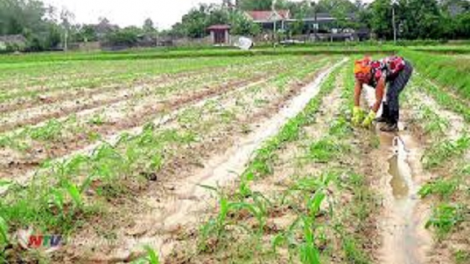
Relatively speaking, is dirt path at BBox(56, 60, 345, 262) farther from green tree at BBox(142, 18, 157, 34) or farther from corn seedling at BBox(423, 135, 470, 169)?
green tree at BBox(142, 18, 157, 34)

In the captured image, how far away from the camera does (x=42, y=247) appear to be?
362cm

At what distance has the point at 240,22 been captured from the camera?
228ft

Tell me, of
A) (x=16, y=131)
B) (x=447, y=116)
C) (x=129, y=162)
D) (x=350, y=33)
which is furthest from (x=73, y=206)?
(x=350, y=33)

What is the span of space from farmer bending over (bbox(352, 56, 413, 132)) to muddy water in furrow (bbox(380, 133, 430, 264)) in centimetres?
125

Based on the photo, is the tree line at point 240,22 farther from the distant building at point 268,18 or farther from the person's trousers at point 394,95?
the person's trousers at point 394,95

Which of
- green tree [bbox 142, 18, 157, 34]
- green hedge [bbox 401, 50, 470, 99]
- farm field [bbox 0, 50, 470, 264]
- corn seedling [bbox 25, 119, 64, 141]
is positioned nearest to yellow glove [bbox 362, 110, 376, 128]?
farm field [bbox 0, 50, 470, 264]

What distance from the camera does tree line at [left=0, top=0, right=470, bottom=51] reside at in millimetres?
56469

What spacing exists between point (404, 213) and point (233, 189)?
55.7 inches

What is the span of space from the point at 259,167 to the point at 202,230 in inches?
71.3

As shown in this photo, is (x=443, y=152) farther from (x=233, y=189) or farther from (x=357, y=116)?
(x=233, y=189)

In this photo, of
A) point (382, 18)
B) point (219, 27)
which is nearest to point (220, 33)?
point (219, 27)

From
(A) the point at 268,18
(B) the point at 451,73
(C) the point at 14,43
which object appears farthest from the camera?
(A) the point at 268,18

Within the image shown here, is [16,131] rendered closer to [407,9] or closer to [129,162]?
[129,162]

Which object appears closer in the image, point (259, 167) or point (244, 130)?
point (259, 167)
